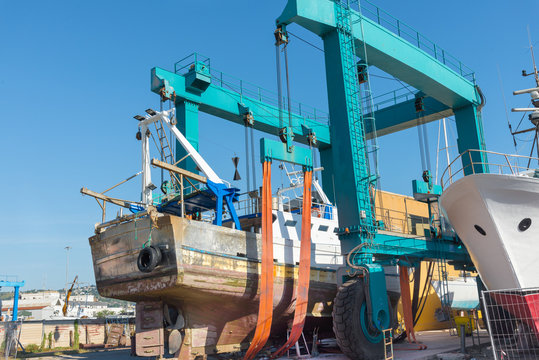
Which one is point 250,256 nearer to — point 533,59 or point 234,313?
point 234,313

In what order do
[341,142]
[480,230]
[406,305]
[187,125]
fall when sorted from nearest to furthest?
[480,230]
[341,142]
[406,305]
[187,125]

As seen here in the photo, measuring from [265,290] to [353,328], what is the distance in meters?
2.15

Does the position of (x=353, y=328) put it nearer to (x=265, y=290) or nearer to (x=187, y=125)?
(x=265, y=290)

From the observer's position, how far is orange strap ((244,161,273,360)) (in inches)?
437

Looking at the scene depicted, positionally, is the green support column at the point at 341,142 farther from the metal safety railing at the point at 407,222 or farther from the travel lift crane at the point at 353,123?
the metal safety railing at the point at 407,222

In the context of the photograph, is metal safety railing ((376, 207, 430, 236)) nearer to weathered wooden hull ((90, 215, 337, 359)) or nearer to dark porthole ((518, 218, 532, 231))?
weathered wooden hull ((90, 215, 337, 359))

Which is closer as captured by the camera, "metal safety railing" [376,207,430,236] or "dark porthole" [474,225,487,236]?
"dark porthole" [474,225,487,236]

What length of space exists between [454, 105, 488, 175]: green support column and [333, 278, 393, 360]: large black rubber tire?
8.61m

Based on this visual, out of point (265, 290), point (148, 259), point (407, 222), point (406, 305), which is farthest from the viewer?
point (407, 222)

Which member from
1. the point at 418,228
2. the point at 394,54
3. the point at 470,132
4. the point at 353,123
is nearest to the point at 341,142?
the point at 353,123

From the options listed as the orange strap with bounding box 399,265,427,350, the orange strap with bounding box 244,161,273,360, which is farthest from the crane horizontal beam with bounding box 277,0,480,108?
the orange strap with bounding box 399,265,427,350

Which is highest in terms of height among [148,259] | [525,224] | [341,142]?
[341,142]

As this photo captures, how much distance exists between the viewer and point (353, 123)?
43.3 feet

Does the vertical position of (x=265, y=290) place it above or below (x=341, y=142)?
below
